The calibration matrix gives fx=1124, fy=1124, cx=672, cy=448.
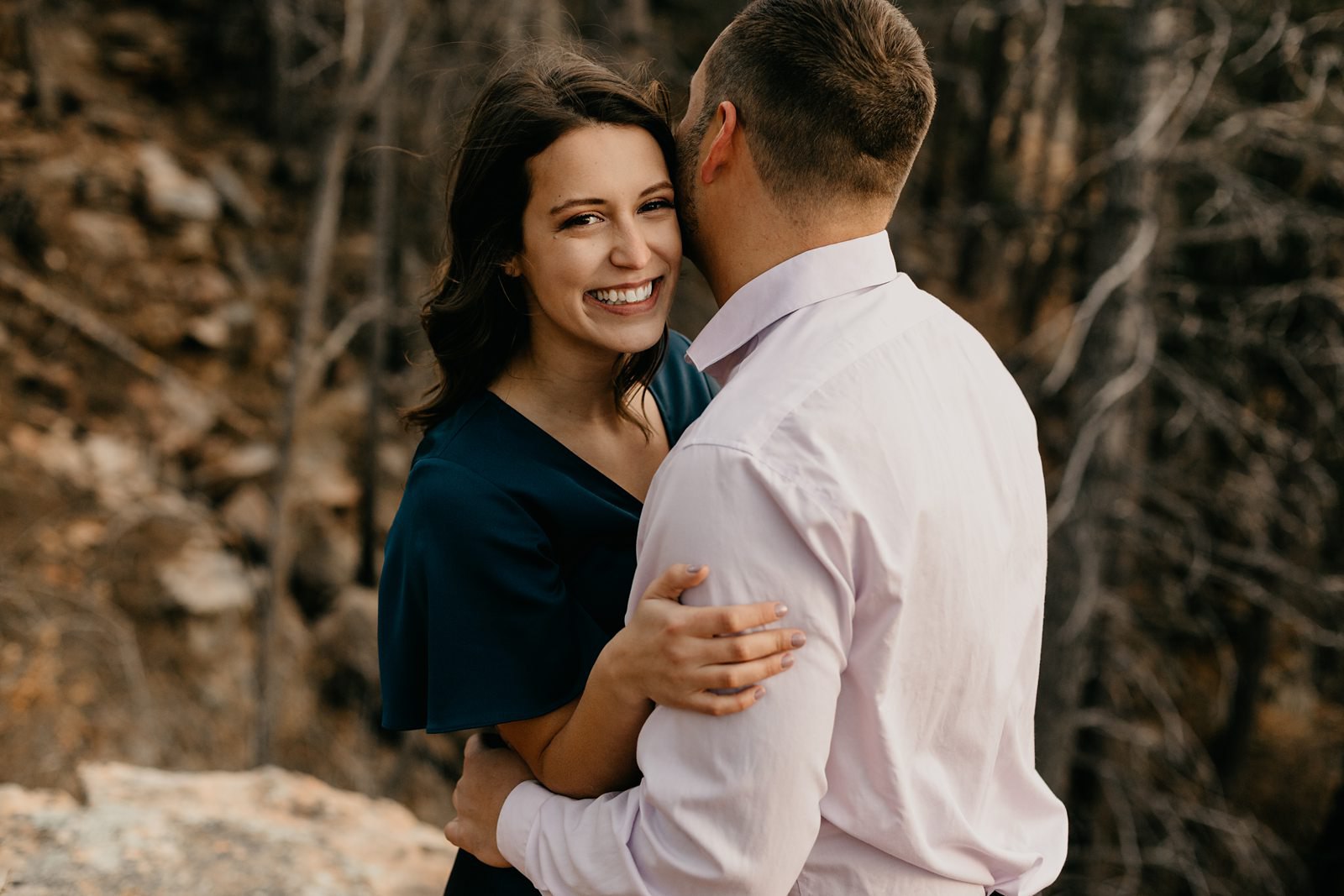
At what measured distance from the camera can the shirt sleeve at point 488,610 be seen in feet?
5.32

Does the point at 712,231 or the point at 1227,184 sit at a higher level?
the point at 712,231

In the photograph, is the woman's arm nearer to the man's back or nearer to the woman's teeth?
the man's back

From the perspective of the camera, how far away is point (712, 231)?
1.71m

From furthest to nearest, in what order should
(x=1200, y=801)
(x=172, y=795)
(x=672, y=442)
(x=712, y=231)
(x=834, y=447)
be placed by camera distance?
1. (x=1200, y=801)
2. (x=172, y=795)
3. (x=672, y=442)
4. (x=712, y=231)
5. (x=834, y=447)

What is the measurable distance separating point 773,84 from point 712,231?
0.24 m

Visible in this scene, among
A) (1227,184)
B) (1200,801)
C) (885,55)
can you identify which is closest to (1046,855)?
(885,55)

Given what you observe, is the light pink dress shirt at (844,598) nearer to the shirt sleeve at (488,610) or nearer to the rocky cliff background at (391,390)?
the shirt sleeve at (488,610)

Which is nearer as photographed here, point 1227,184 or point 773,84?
point 773,84

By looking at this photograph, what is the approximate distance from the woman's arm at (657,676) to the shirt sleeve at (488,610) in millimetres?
74

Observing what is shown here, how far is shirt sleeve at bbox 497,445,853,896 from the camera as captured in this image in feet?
4.26

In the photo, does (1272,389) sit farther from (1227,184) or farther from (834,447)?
(834,447)

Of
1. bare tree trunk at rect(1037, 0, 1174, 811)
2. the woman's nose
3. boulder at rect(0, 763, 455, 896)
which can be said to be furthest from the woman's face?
bare tree trunk at rect(1037, 0, 1174, 811)

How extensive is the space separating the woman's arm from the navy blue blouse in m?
0.10

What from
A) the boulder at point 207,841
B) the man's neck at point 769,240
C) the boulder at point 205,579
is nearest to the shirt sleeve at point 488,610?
the man's neck at point 769,240
